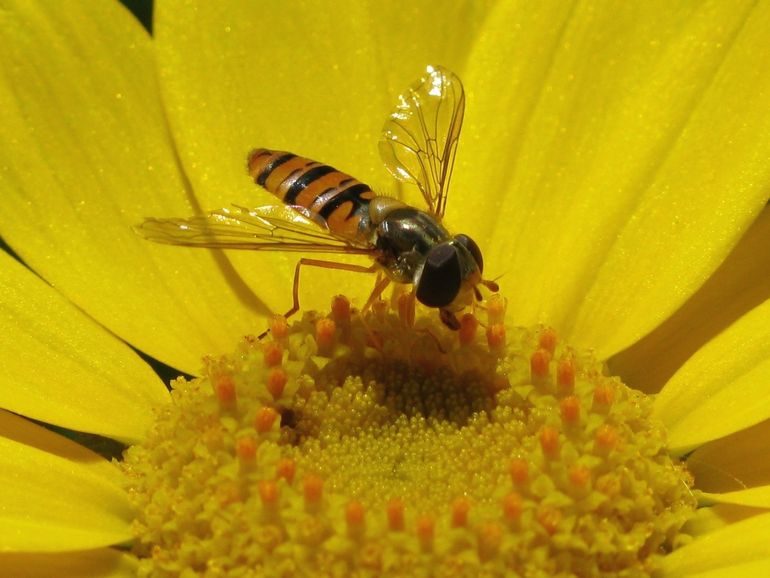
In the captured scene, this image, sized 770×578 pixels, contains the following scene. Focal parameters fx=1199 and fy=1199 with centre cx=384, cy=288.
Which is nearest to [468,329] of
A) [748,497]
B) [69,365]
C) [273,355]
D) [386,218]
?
[386,218]

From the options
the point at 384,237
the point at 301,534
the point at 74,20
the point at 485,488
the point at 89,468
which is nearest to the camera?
the point at 301,534

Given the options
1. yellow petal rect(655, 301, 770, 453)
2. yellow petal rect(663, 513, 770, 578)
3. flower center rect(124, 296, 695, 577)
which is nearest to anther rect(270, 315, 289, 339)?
flower center rect(124, 296, 695, 577)

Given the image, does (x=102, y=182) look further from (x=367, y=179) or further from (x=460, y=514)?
(x=460, y=514)

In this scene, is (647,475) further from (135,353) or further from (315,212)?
(135,353)

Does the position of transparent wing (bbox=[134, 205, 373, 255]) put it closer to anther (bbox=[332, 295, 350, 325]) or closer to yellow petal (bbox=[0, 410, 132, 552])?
anther (bbox=[332, 295, 350, 325])

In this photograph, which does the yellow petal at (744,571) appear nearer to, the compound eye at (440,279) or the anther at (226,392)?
the compound eye at (440,279)

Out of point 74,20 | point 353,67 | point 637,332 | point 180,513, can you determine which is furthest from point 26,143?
point 637,332
